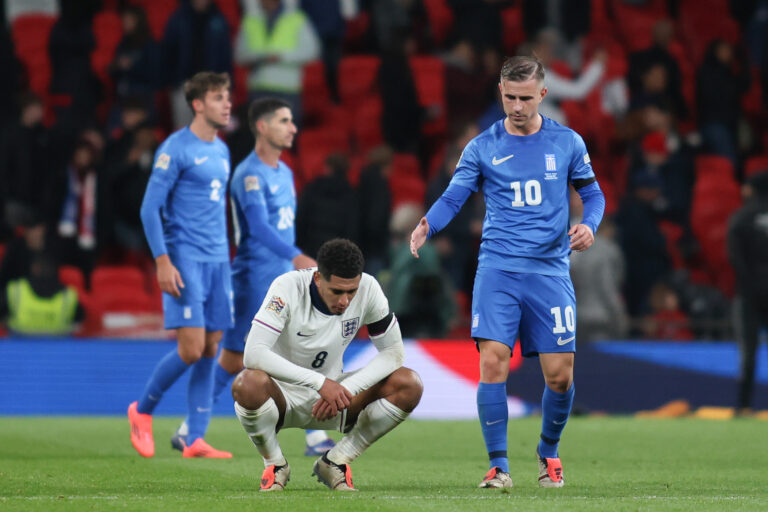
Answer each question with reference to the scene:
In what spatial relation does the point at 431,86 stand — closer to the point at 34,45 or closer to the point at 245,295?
the point at 34,45

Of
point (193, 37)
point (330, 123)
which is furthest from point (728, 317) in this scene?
point (193, 37)

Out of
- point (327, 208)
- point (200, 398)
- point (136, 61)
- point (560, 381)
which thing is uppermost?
point (136, 61)

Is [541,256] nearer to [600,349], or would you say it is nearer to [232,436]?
[232,436]

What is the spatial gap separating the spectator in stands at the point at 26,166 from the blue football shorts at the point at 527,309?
9.26 metres

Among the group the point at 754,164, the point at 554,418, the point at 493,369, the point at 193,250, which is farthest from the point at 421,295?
the point at 493,369

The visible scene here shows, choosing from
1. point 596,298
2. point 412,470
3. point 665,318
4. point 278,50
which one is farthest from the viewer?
point 278,50

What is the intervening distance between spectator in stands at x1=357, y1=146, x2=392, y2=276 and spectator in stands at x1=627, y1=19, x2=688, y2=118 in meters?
4.71

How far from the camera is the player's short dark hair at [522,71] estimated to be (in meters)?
7.07

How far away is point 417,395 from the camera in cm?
694

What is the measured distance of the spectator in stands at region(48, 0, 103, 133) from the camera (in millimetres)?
16406

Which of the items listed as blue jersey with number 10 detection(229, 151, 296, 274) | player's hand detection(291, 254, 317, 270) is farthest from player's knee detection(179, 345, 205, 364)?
player's hand detection(291, 254, 317, 270)

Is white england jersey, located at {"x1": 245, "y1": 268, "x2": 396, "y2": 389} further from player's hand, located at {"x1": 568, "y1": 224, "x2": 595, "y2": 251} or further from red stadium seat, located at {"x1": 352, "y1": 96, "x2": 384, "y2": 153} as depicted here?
red stadium seat, located at {"x1": 352, "y1": 96, "x2": 384, "y2": 153}

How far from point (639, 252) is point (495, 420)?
29.5 ft

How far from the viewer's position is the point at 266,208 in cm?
932
